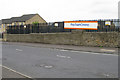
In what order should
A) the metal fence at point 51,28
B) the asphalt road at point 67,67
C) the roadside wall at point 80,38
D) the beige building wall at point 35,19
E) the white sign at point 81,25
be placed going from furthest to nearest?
the beige building wall at point 35,19
the white sign at point 81,25
the metal fence at point 51,28
the roadside wall at point 80,38
the asphalt road at point 67,67

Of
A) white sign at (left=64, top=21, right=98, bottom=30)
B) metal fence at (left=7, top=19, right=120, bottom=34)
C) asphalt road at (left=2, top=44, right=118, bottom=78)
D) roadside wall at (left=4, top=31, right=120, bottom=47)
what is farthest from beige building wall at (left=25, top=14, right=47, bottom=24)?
asphalt road at (left=2, top=44, right=118, bottom=78)

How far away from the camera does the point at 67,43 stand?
19781mm

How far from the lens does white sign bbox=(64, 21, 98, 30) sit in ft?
60.9

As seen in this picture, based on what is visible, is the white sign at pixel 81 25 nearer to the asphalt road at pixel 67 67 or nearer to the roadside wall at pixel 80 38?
the roadside wall at pixel 80 38

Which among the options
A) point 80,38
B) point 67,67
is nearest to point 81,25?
point 80,38

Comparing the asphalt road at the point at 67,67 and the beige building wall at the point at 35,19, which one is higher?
the beige building wall at the point at 35,19

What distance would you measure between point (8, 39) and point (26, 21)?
133 feet

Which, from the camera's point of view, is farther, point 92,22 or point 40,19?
point 40,19

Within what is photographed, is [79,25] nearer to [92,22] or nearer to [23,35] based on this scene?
[92,22]

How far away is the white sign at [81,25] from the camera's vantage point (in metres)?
18.6

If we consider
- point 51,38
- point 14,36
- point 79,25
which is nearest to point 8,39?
point 14,36

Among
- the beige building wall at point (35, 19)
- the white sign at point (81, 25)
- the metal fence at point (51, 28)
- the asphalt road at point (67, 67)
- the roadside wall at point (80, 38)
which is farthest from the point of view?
the beige building wall at point (35, 19)

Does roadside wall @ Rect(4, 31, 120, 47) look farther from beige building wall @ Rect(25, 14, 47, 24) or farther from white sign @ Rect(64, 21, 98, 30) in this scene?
beige building wall @ Rect(25, 14, 47, 24)

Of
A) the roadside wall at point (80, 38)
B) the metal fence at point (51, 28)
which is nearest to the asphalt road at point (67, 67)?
the roadside wall at point (80, 38)
